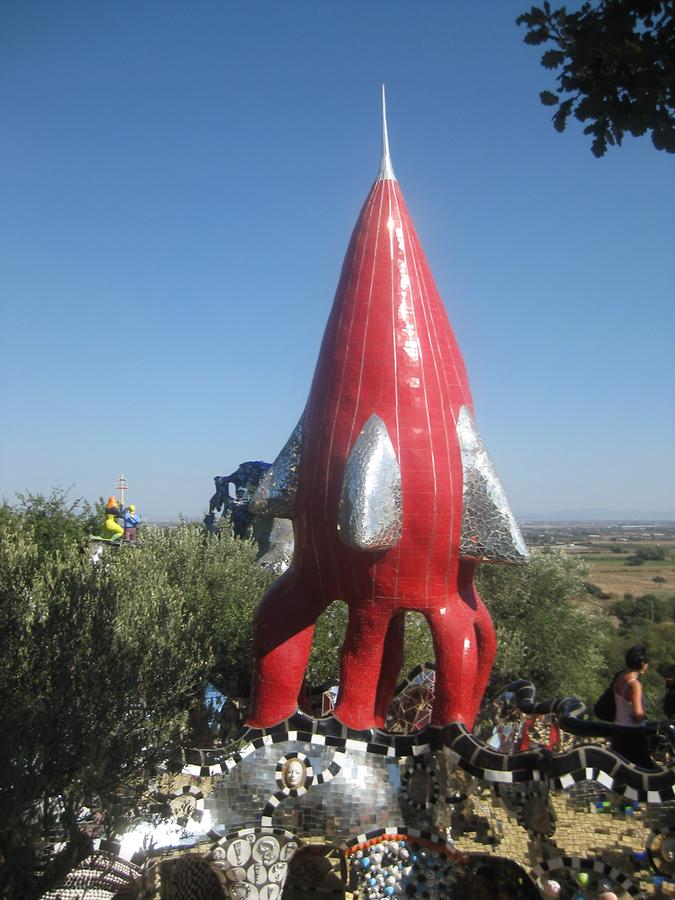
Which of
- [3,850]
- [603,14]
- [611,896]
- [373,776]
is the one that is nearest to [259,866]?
[373,776]

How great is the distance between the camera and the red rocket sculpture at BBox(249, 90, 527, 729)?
676cm

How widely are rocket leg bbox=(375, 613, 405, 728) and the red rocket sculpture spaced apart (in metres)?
0.58

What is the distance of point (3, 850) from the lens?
15.3 feet

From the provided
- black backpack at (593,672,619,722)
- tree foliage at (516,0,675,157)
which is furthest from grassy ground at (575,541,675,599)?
tree foliage at (516,0,675,157)

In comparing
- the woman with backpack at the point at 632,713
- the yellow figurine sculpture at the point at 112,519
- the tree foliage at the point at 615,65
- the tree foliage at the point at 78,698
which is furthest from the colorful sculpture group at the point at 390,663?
the yellow figurine sculpture at the point at 112,519

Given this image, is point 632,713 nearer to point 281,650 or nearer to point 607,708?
point 607,708

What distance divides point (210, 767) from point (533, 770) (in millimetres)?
3002

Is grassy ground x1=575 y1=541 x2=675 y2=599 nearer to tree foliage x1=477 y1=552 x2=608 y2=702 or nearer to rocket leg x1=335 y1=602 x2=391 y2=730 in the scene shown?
tree foliage x1=477 y1=552 x2=608 y2=702

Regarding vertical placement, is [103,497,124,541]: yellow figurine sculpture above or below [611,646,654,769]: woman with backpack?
above

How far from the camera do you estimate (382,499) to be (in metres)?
6.57

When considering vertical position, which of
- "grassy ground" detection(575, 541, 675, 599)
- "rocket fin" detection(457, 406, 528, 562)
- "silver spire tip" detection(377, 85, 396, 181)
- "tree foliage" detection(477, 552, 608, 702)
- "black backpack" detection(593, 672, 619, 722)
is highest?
"silver spire tip" detection(377, 85, 396, 181)

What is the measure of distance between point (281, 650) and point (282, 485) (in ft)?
5.67

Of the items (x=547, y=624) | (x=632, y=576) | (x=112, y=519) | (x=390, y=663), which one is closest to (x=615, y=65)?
(x=390, y=663)

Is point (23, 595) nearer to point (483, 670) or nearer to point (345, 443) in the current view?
point (345, 443)
